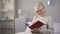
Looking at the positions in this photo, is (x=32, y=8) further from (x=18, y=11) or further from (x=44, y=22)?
(x=44, y=22)

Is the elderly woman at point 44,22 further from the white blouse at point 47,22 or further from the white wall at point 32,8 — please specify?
the white wall at point 32,8

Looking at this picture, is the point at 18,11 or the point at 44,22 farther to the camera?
the point at 18,11

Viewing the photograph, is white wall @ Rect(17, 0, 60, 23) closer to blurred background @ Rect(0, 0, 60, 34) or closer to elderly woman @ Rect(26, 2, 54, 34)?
blurred background @ Rect(0, 0, 60, 34)

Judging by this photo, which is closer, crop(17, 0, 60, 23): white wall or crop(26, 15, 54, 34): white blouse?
crop(26, 15, 54, 34): white blouse

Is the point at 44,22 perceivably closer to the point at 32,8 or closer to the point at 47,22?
the point at 47,22

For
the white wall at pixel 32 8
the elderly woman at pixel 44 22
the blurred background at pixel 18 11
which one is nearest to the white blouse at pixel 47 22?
the elderly woman at pixel 44 22

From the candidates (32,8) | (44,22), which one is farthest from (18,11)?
(44,22)

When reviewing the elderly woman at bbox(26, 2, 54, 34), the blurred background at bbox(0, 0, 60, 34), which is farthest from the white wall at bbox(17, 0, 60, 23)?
the elderly woman at bbox(26, 2, 54, 34)

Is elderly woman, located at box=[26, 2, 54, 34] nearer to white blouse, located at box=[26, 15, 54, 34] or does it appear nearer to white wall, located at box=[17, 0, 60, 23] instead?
white blouse, located at box=[26, 15, 54, 34]

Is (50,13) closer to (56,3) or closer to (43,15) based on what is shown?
(56,3)

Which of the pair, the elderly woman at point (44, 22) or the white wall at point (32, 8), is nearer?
the elderly woman at point (44, 22)

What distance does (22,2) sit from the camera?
11.3 feet

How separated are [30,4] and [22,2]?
22 centimetres

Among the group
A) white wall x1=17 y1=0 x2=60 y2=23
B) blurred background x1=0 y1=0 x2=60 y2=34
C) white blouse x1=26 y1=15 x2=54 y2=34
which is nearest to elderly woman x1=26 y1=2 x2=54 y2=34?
white blouse x1=26 y1=15 x2=54 y2=34
